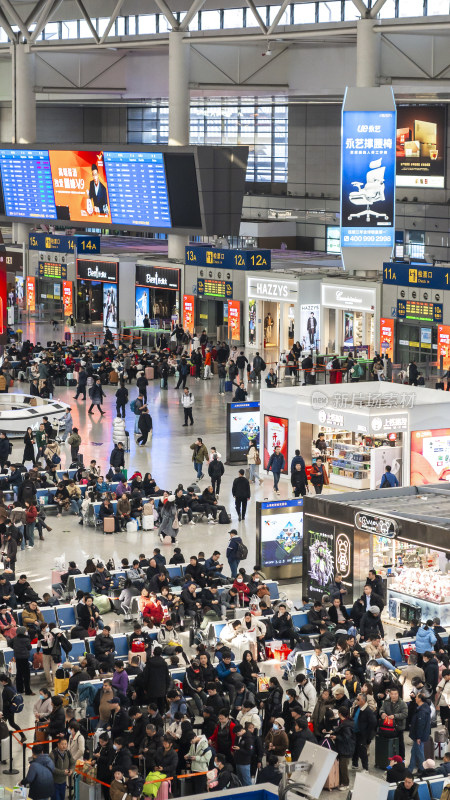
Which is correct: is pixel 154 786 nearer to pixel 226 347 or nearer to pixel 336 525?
pixel 336 525

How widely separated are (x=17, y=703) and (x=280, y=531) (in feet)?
25.3

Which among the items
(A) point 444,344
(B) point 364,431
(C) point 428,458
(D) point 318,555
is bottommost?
(D) point 318,555

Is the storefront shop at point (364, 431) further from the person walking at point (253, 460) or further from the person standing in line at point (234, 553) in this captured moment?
the person standing in line at point (234, 553)

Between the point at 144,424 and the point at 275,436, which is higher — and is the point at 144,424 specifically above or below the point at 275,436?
below

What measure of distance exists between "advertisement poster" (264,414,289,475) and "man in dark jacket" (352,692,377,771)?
15435mm

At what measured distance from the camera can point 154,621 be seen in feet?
66.3

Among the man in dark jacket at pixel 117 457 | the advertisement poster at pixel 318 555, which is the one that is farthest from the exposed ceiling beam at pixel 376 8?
the advertisement poster at pixel 318 555

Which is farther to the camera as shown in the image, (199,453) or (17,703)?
(199,453)

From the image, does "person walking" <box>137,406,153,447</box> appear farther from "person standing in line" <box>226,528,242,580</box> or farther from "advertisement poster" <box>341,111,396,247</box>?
"advertisement poster" <box>341,111,396,247</box>

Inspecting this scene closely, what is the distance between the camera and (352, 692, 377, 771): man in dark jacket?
51.2ft

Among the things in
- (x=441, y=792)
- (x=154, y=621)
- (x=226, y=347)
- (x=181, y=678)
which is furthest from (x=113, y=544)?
(x=226, y=347)

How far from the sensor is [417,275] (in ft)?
146

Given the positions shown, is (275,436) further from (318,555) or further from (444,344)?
(444,344)

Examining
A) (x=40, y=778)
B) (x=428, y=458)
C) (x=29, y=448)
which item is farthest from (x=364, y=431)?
(x=40, y=778)
